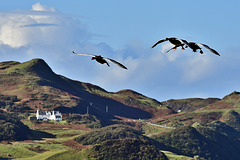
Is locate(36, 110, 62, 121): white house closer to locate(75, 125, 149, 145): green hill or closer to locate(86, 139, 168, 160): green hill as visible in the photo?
locate(75, 125, 149, 145): green hill

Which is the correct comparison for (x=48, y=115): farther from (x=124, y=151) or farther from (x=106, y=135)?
(x=124, y=151)

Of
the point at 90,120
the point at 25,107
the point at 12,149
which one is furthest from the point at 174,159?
the point at 25,107

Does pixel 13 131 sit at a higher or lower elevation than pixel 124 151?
higher

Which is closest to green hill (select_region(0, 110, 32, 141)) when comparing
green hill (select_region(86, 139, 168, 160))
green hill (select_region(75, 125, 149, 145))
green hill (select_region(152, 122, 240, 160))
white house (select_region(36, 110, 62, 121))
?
green hill (select_region(75, 125, 149, 145))

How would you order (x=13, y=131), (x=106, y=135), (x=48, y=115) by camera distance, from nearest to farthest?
(x=13, y=131), (x=106, y=135), (x=48, y=115)

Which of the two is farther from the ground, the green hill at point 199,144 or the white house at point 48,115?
the white house at point 48,115

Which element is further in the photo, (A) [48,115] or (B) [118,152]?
(A) [48,115]

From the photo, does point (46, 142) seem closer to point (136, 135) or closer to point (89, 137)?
point (89, 137)

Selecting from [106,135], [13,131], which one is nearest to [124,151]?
[106,135]

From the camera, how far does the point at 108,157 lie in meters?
96.8

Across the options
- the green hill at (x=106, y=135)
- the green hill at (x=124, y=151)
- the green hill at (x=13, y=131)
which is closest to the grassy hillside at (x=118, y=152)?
the green hill at (x=124, y=151)

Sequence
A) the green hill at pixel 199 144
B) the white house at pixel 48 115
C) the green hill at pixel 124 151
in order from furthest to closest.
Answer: the white house at pixel 48 115
the green hill at pixel 199 144
the green hill at pixel 124 151

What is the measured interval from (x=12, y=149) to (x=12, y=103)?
9516 cm

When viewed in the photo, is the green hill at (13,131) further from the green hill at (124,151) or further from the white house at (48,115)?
the white house at (48,115)
